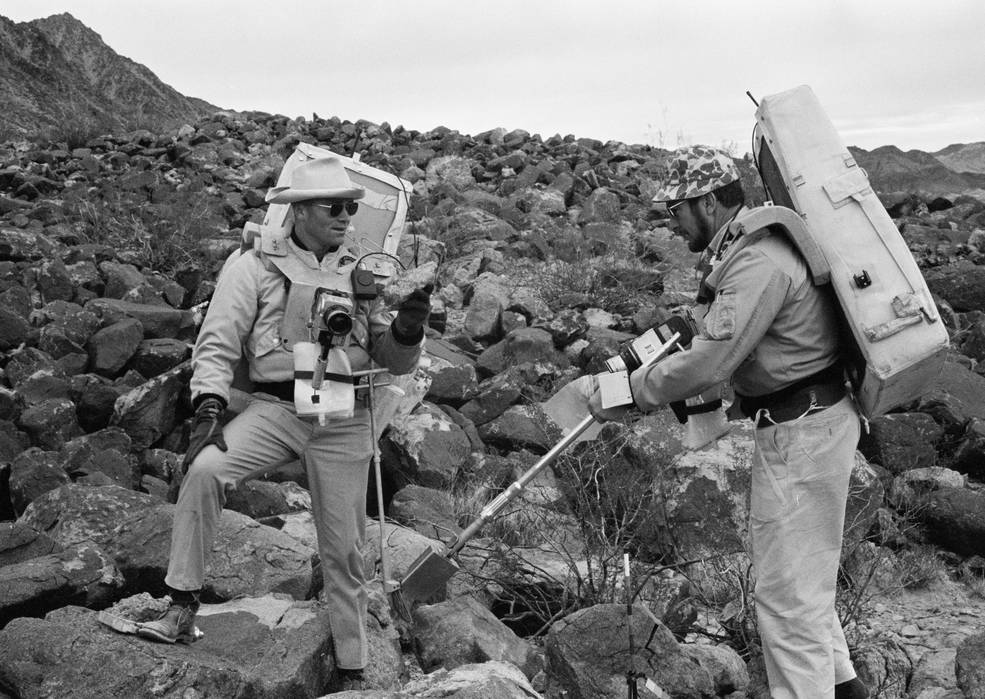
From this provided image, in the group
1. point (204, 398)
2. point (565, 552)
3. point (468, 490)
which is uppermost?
point (204, 398)

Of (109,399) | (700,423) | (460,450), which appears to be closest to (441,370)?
(460,450)

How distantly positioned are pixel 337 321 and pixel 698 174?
1574 millimetres

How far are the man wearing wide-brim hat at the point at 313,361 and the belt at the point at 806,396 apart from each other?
150cm

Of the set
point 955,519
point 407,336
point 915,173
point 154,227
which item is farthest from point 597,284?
point 915,173

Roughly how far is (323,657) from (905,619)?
13.4 feet

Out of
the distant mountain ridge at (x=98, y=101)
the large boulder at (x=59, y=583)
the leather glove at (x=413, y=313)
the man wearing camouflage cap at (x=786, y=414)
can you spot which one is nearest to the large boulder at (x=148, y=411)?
the large boulder at (x=59, y=583)

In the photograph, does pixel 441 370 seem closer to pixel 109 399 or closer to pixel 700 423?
pixel 109 399

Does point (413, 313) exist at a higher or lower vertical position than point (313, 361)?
higher

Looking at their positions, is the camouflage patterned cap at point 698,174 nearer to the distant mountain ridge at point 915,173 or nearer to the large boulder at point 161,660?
the large boulder at point 161,660

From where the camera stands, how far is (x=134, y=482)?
7926 millimetres

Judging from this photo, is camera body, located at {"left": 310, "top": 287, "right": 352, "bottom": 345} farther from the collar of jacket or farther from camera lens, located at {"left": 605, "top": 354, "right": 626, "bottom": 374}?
the collar of jacket

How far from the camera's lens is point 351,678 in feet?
15.7

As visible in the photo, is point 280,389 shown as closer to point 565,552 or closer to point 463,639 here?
point 463,639

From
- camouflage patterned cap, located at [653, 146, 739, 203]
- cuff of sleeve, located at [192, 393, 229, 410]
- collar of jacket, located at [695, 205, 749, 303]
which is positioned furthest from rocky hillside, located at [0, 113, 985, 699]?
camouflage patterned cap, located at [653, 146, 739, 203]
